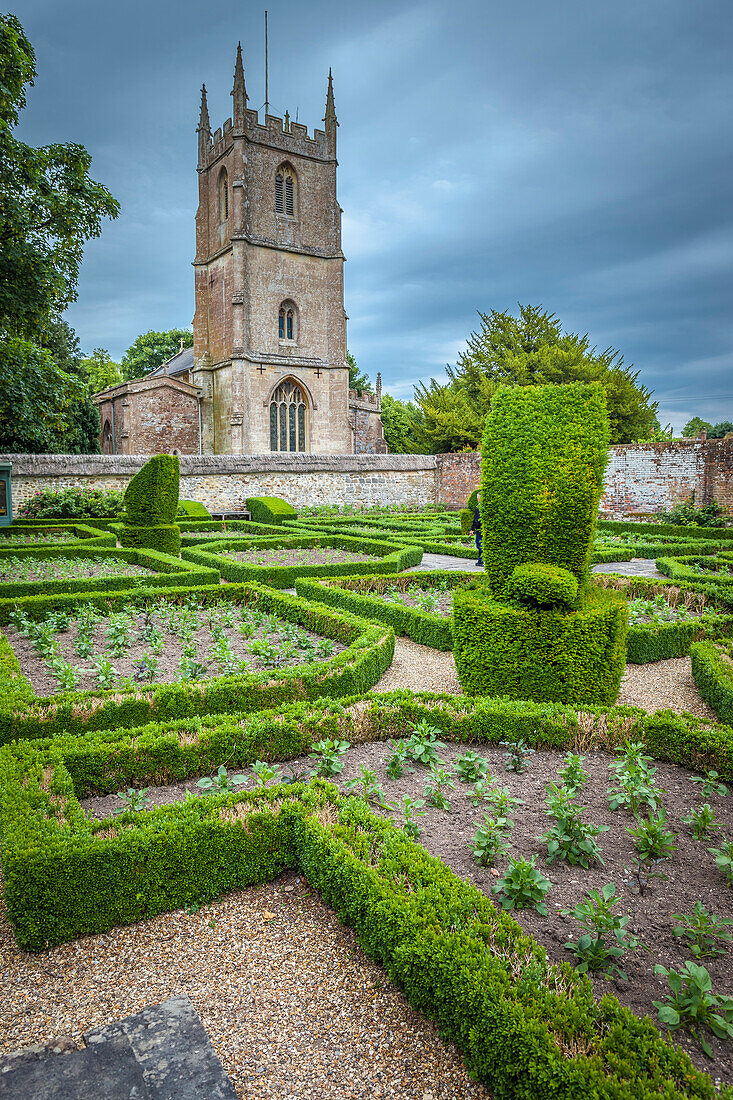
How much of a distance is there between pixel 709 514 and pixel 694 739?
13.8 meters

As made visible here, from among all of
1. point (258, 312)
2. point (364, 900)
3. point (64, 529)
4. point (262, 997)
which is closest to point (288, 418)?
point (258, 312)

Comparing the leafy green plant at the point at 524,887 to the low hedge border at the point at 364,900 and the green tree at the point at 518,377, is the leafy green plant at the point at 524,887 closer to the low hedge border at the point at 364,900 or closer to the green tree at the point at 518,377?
the low hedge border at the point at 364,900

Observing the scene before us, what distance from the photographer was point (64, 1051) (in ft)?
6.45

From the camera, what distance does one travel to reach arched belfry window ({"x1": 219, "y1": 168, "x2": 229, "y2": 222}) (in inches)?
1201

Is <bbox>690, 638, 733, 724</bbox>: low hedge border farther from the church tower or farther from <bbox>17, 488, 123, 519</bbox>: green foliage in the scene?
the church tower

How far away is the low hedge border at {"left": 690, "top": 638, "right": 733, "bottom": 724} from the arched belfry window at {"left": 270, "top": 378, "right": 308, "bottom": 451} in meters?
26.6

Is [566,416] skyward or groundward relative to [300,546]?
skyward

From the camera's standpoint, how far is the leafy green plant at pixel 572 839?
108 inches

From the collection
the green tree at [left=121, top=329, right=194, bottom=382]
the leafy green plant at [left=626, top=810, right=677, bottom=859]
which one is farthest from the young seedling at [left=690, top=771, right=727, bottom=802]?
the green tree at [left=121, top=329, right=194, bottom=382]

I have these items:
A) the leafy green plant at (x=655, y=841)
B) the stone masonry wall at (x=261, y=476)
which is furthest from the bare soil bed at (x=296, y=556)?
the stone masonry wall at (x=261, y=476)

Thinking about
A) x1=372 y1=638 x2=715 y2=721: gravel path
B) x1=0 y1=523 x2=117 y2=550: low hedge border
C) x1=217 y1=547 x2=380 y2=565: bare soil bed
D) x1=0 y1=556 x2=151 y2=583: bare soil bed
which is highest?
x1=0 y1=523 x2=117 y2=550: low hedge border

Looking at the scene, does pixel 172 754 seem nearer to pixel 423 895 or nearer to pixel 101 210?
pixel 423 895

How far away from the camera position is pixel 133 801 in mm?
3225

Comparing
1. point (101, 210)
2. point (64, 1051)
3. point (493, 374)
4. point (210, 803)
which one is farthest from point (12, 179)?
point (493, 374)
